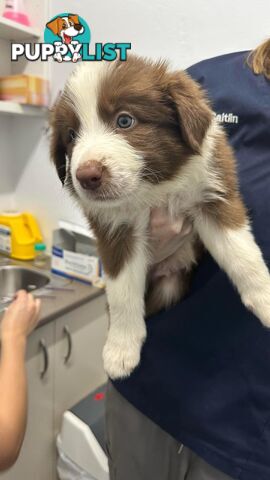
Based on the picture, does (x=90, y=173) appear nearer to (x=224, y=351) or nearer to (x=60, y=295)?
(x=224, y=351)

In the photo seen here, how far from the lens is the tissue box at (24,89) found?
85.4 inches

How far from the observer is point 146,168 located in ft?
2.75

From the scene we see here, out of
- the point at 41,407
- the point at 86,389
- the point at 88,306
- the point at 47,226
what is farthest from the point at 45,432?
the point at 47,226

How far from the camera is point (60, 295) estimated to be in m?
1.95

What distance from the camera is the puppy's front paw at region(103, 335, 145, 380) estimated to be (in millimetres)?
991

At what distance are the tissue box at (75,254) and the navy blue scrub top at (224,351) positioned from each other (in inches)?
41.5

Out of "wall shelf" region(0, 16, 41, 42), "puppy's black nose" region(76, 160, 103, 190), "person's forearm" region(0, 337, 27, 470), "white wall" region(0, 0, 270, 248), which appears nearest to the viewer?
"puppy's black nose" region(76, 160, 103, 190)

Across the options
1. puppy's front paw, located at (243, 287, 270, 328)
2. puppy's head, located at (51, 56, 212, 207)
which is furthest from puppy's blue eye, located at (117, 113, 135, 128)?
puppy's front paw, located at (243, 287, 270, 328)

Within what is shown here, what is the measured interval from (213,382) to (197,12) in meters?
1.61

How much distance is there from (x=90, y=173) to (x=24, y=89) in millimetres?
1647

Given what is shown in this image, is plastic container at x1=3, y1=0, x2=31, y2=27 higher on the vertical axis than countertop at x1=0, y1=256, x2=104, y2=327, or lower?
higher

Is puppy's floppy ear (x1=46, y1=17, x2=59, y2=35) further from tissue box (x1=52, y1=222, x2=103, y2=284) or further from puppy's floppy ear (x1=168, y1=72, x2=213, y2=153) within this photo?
puppy's floppy ear (x1=168, y1=72, x2=213, y2=153)

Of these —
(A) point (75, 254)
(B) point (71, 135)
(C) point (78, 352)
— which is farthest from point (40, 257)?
(B) point (71, 135)

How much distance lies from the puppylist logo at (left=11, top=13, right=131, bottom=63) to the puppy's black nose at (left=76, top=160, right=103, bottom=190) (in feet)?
4.83
